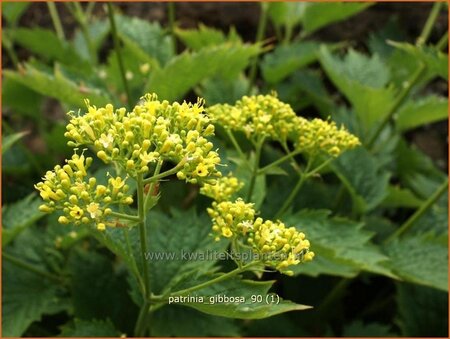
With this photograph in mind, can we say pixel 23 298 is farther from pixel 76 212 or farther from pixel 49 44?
pixel 49 44

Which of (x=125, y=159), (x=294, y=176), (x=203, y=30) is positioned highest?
(x=203, y=30)

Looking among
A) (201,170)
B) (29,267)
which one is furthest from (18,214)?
(201,170)

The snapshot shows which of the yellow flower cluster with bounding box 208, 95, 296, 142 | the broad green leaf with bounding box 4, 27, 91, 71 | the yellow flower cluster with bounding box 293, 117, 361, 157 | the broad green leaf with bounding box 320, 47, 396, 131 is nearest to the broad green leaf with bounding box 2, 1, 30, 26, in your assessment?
the broad green leaf with bounding box 4, 27, 91, 71

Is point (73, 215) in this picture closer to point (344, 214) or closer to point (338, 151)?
point (338, 151)

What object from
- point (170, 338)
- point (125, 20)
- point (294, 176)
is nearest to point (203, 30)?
point (125, 20)

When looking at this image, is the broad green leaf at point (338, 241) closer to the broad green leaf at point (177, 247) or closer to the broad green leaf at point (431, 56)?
the broad green leaf at point (177, 247)

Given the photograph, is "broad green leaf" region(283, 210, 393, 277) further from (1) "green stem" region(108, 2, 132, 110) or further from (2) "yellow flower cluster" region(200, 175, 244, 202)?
(1) "green stem" region(108, 2, 132, 110)
